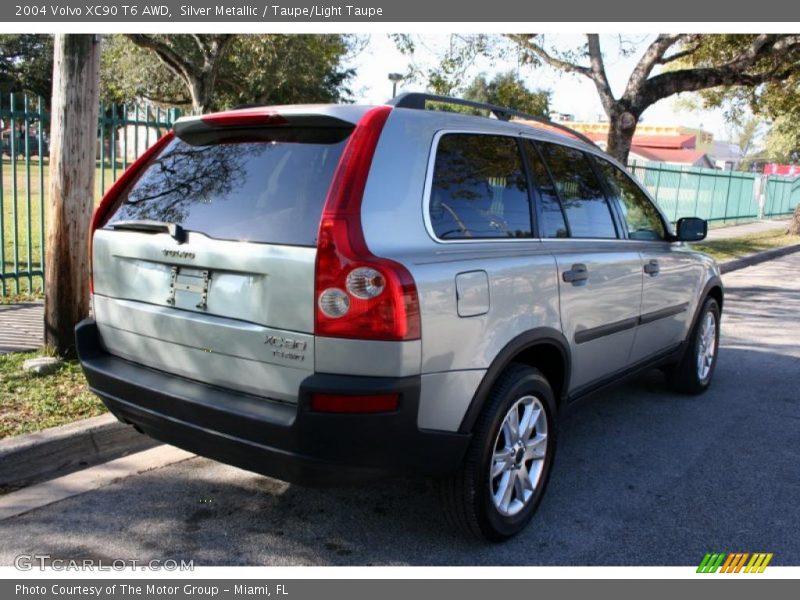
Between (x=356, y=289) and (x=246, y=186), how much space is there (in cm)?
77

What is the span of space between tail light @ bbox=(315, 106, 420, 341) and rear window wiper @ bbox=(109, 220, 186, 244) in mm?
702

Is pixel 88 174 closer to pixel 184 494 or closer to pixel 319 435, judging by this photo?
pixel 184 494

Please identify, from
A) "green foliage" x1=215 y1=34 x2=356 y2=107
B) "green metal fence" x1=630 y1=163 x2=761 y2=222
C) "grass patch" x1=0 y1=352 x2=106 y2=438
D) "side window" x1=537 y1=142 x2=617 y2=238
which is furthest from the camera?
"green metal fence" x1=630 y1=163 x2=761 y2=222

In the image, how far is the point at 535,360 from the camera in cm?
360

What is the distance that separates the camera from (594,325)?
389cm

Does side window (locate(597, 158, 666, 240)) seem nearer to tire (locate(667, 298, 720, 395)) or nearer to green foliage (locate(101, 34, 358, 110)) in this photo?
tire (locate(667, 298, 720, 395))

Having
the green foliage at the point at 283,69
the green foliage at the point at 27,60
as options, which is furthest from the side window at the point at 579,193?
the green foliage at the point at 27,60

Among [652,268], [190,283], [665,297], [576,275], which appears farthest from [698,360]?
[190,283]

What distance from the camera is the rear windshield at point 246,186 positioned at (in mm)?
2830

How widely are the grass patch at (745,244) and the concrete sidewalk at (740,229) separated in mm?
367

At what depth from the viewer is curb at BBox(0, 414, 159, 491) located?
12.2 feet

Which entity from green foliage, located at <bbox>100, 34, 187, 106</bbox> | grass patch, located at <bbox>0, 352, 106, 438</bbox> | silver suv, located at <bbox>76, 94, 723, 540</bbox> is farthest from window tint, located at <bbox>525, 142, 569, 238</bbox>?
green foliage, located at <bbox>100, 34, 187, 106</bbox>

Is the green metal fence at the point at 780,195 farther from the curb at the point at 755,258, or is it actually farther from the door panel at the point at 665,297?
the door panel at the point at 665,297

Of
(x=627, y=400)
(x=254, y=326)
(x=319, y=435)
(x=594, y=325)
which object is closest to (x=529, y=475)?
(x=594, y=325)
